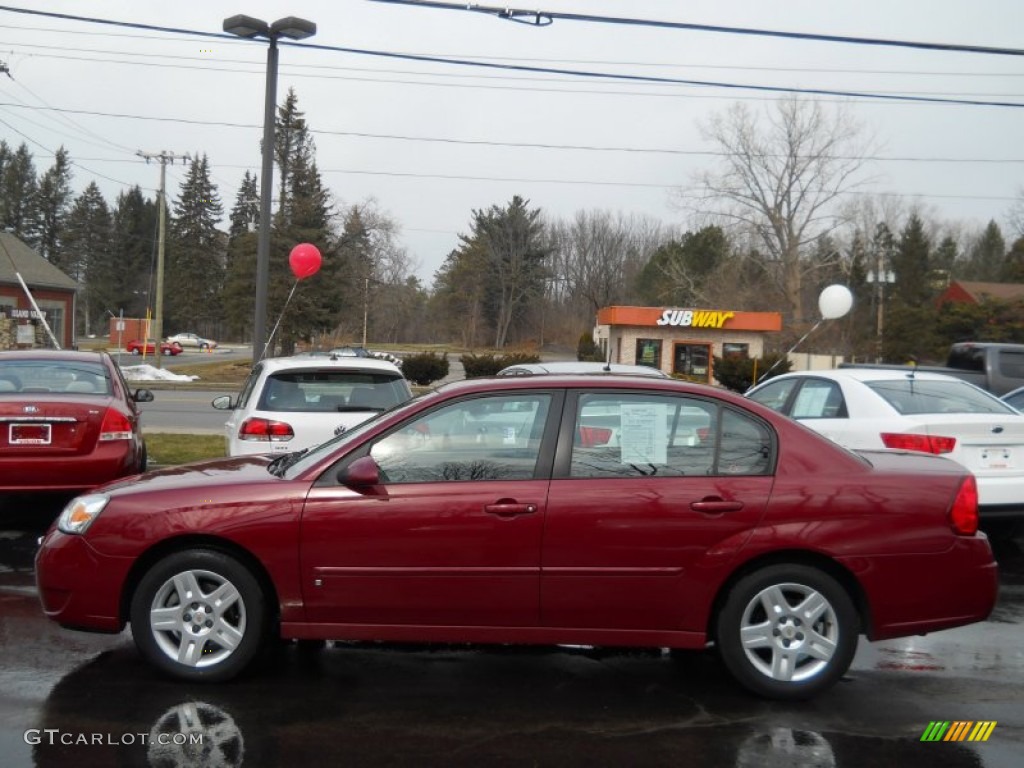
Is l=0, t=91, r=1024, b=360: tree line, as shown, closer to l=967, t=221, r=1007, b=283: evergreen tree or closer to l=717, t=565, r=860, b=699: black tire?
l=967, t=221, r=1007, b=283: evergreen tree

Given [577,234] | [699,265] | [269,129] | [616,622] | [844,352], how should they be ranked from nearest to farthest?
1. [616,622]
2. [269,129]
3. [844,352]
4. [699,265]
5. [577,234]

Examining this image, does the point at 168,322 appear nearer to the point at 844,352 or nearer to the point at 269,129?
the point at 844,352

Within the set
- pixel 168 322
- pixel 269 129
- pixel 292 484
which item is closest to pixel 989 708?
pixel 292 484

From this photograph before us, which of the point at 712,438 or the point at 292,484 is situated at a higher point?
the point at 712,438

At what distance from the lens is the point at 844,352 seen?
60.5 m

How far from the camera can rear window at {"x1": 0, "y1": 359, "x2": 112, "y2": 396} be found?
8628mm

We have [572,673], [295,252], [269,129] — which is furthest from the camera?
[295,252]

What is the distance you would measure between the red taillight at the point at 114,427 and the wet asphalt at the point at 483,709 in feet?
8.10

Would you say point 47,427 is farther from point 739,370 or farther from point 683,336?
point 683,336

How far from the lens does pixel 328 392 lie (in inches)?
317

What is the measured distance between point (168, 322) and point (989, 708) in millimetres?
96108

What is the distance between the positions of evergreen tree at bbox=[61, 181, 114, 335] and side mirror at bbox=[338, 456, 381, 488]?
317ft

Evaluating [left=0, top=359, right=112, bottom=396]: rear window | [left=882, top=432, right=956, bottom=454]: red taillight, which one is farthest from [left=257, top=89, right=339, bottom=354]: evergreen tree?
[left=882, top=432, right=956, bottom=454]: red taillight

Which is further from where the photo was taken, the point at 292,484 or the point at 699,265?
the point at 699,265
